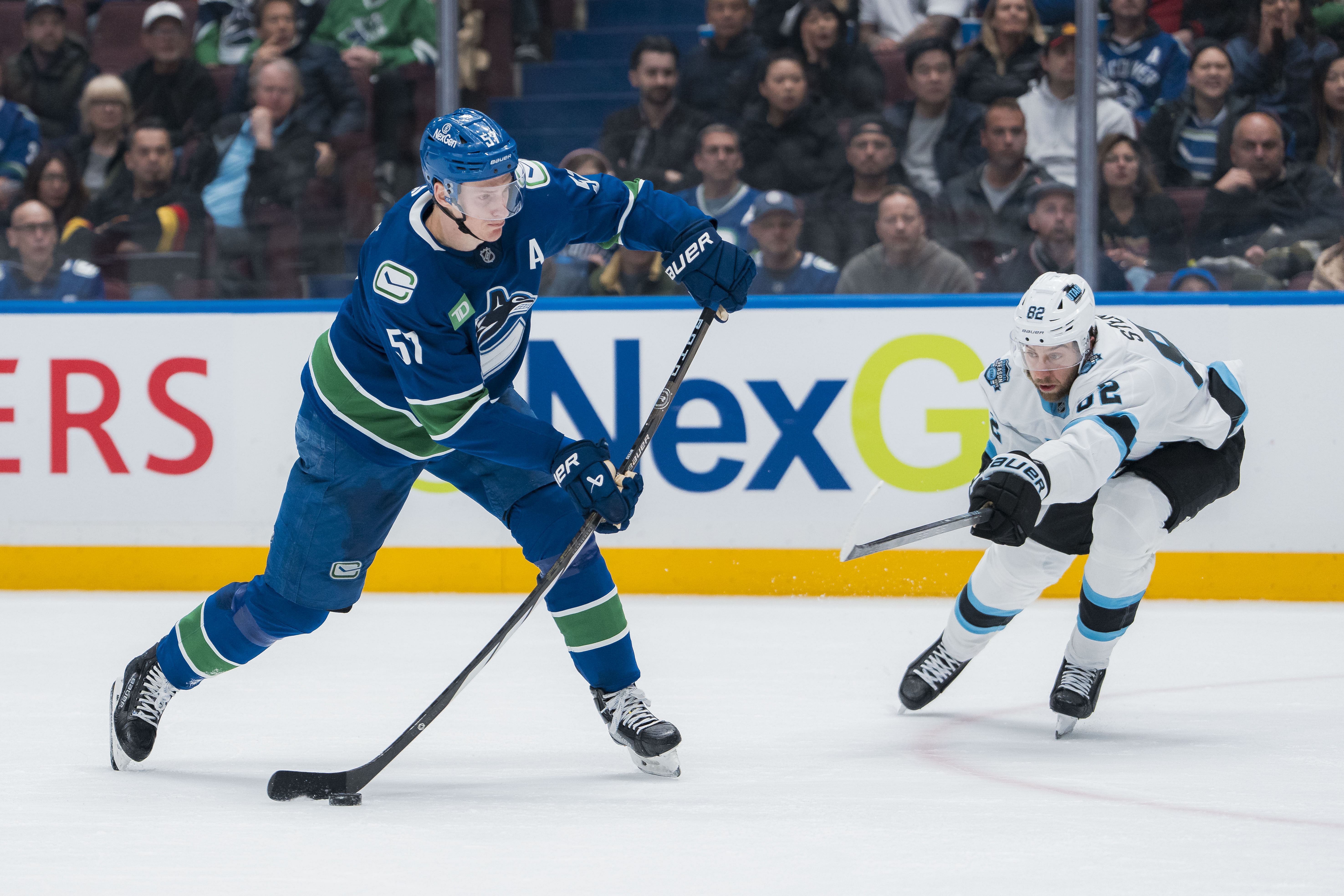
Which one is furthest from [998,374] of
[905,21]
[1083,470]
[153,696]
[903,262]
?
[905,21]

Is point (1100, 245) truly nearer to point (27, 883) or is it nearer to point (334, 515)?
point (334, 515)

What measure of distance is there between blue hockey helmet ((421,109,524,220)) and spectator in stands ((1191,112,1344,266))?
10.9ft

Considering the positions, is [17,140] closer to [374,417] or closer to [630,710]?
[374,417]

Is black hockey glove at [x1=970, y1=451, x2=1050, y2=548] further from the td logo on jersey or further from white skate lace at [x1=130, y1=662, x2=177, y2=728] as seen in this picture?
white skate lace at [x1=130, y1=662, x2=177, y2=728]

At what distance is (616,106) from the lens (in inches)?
226

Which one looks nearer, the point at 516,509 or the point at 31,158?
the point at 516,509

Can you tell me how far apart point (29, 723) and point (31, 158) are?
11.3 ft

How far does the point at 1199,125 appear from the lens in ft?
17.2

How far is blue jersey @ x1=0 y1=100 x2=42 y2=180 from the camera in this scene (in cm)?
587

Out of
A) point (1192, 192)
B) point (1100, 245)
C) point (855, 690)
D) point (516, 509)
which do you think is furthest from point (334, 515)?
point (1192, 192)

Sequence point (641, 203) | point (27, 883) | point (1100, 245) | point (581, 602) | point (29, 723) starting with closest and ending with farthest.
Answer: point (27, 883) → point (581, 602) → point (641, 203) → point (29, 723) → point (1100, 245)

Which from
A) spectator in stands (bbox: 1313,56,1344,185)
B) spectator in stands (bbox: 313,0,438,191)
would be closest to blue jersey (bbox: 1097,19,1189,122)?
spectator in stands (bbox: 1313,56,1344,185)

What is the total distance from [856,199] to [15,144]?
324 centimetres

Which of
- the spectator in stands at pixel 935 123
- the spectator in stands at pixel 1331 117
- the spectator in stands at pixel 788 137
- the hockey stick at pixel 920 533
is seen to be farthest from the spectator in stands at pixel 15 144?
the spectator in stands at pixel 1331 117
